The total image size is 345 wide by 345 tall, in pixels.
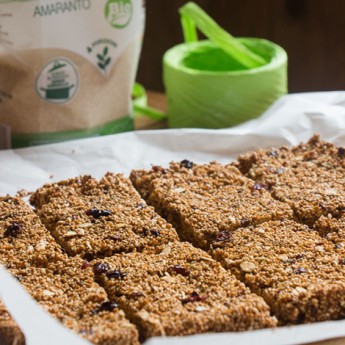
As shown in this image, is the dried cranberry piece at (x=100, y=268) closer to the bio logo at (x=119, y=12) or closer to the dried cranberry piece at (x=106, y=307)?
the dried cranberry piece at (x=106, y=307)

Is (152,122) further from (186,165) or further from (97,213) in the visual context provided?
(97,213)

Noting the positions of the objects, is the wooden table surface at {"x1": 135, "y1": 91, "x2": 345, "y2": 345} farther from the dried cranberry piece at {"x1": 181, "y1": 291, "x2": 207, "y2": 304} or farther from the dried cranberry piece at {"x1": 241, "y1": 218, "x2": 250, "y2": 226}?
the dried cranberry piece at {"x1": 181, "y1": 291, "x2": 207, "y2": 304}

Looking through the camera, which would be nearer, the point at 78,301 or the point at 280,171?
the point at 78,301

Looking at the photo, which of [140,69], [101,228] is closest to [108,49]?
[101,228]

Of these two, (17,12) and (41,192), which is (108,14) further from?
(41,192)

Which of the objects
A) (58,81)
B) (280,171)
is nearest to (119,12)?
(58,81)

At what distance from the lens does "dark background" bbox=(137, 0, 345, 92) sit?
399cm

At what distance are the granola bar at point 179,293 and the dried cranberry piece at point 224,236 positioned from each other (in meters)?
0.08

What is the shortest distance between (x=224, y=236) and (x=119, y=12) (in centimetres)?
111

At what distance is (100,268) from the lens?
2.06 m

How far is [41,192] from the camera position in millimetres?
2461

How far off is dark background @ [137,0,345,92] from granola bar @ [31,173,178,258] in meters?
1.87

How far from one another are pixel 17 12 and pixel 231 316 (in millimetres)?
1399

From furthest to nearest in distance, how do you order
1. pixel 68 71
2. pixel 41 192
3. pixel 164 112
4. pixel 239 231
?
pixel 164 112 → pixel 68 71 → pixel 41 192 → pixel 239 231
